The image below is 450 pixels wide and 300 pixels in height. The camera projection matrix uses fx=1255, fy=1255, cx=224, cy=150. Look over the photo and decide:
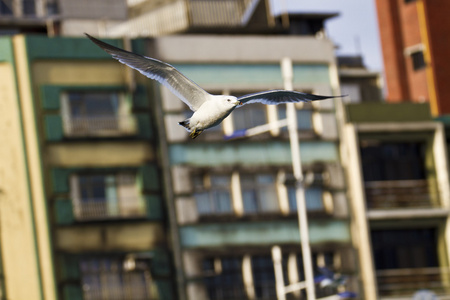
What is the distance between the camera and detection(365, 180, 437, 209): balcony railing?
56375 mm

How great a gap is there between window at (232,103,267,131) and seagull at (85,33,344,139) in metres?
31.5

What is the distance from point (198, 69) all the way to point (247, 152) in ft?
13.3

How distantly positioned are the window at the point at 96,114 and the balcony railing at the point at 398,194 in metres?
11.9

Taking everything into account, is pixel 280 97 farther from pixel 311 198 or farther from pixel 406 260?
pixel 406 260

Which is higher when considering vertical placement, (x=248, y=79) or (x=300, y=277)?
(x=248, y=79)

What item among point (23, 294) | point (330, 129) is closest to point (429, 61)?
point (330, 129)

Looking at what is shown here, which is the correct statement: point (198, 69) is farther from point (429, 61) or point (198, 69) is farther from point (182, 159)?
point (429, 61)

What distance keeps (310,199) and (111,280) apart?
10.3 m

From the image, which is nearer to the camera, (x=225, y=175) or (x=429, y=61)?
(x=225, y=175)

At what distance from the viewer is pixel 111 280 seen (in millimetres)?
49125

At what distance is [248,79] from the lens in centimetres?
5375

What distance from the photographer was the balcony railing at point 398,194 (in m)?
56.4

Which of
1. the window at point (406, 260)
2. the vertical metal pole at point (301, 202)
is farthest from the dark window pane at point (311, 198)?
the vertical metal pole at point (301, 202)

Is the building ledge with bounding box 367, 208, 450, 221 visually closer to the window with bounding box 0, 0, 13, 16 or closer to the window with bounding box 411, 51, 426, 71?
the window with bounding box 411, 51, 426, 71
